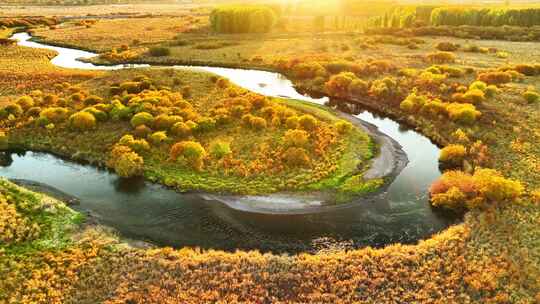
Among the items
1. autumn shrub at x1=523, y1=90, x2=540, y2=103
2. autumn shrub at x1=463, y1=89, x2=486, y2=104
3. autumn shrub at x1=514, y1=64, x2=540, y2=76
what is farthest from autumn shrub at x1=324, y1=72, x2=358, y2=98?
autumn shrub at x1=514, y1=64, x2=540, y2=76

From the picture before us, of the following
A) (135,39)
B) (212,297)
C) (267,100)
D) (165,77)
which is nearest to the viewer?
(212,297)

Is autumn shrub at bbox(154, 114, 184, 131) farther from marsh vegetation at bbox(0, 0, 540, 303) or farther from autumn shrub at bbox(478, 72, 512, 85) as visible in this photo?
autumn shrub at bbox(478, 72, 512, 85)

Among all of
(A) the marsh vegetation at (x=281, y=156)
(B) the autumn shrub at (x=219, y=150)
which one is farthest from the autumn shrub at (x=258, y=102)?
(B) the autumn shrub at (x=219, y=150)

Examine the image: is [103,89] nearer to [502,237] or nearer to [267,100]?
[267,100]

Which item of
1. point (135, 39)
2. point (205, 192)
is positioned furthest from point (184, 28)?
point (205, 192)

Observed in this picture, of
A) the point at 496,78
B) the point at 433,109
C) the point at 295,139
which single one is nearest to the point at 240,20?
the point at 496,78

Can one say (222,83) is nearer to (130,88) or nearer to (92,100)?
(130,88)
